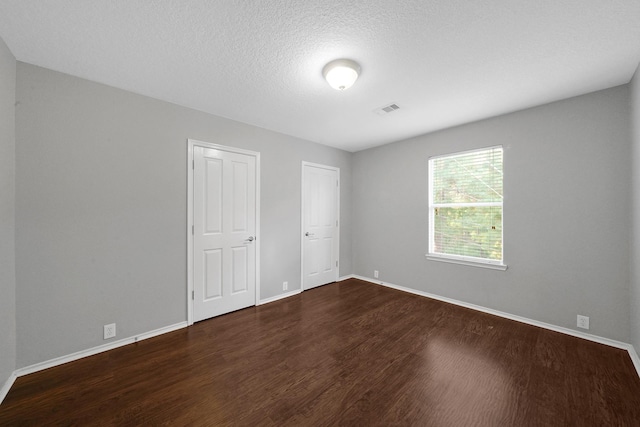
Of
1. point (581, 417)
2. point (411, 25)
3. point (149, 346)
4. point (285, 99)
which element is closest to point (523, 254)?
point (581, 417)

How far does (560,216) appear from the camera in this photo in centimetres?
264

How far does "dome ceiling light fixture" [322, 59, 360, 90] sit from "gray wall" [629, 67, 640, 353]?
95.3 inches

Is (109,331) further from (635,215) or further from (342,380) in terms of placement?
(635,215)

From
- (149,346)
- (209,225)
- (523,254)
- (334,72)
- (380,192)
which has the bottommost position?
(149,346)

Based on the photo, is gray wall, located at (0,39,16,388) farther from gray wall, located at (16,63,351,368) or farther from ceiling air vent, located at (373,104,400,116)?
ceiling air vent, located at (373,104,400,116)

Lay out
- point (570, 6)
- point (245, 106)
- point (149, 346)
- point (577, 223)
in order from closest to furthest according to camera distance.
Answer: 1. point (570, 6)
2. point (149, 346)
3. point (577, 223)
4. point (245, 106)

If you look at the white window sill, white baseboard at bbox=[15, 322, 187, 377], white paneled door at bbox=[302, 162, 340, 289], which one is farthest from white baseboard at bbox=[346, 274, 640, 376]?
white baseboard at bbox=[15, 322, 187, 377]

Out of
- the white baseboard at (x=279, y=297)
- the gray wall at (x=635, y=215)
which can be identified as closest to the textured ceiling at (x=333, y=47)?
the gray wall at (x=635, y=215)

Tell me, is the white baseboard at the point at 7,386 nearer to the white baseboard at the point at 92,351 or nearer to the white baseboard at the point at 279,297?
the white baseboard at the point at 92,351

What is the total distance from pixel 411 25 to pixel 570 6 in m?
0.93

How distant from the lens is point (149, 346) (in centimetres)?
237

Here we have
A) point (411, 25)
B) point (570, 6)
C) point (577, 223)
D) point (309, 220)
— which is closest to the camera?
point (570, 6)

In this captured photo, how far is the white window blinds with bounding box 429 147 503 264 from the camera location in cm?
313

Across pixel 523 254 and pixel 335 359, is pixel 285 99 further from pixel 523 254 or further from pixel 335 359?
pixel 523 254
